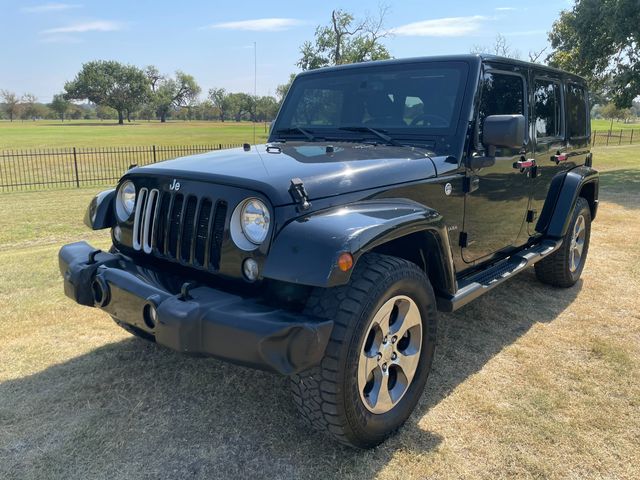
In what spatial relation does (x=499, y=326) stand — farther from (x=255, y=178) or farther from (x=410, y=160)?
(x=255, y=178)

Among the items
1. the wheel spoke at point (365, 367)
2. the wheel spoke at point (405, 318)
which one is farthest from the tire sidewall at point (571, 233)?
the wheel spoke at point (365, 367)

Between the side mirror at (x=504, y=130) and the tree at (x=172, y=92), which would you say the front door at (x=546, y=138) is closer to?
the side mirror at (x=504, y=130)

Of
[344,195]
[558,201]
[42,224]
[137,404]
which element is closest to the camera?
[344,195]

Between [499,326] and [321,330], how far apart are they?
8.28 feet

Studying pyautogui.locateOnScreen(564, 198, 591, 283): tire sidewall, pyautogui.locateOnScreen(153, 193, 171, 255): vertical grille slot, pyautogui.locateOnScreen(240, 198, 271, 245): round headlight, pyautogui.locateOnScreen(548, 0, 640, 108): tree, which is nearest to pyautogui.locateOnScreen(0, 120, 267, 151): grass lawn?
pyautogui.locateOnScreen(548, 0, 640, 108): tree

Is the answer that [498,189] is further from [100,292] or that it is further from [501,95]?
[100,292]

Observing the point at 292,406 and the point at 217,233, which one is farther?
the point at 292,406

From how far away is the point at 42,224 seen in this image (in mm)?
8859

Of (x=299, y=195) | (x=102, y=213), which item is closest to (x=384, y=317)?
(x=299, y=195)

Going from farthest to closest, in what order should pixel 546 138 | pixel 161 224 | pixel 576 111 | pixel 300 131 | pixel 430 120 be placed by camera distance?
pixel 576 111, pixel 546 138, pixel 300 131, pixel 430 120, pixel 161 224

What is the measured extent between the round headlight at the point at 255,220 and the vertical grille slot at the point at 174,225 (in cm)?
47

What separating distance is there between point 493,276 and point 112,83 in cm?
10045

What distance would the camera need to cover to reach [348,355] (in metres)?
2.28

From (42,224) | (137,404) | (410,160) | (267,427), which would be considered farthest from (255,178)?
(42,224)
